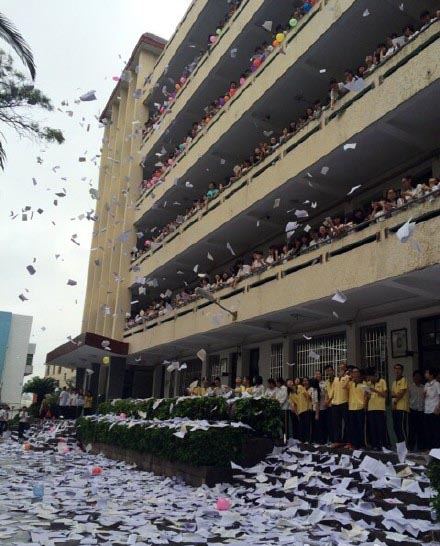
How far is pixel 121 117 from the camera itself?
31.4m

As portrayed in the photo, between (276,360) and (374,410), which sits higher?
(276,360)

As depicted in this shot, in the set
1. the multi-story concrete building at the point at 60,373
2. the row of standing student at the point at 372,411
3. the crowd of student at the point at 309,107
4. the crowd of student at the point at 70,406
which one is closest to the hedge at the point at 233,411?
the row of standing student at the point at 372,411

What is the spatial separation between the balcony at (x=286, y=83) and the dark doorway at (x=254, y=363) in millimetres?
7113

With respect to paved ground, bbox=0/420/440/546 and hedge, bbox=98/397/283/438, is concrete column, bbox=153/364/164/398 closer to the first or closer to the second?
hedge, bbox=98/397/283/438

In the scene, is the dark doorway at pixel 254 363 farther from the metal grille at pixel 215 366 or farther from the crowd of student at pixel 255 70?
the crowd of student at pixel 255 70

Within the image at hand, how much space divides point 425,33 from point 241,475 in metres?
8.50

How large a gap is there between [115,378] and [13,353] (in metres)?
32.0

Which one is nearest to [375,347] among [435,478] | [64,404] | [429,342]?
[429,342]

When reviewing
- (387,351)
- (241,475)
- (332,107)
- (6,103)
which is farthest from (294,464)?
(6,103)

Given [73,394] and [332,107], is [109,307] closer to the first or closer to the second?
[73,394]

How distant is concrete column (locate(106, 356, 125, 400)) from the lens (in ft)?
76.1

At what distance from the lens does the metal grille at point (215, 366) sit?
20.4m

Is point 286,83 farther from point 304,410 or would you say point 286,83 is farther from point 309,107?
point 304,410

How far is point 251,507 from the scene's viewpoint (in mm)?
7703
